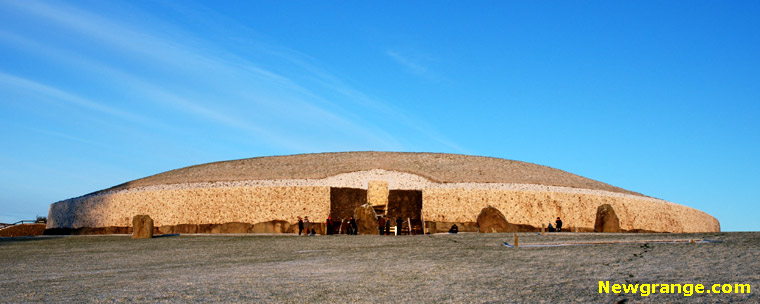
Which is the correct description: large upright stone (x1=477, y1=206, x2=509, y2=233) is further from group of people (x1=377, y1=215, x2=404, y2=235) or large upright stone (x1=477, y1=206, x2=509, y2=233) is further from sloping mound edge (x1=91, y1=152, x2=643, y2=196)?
sloping mound edge (x1=91, y1=152, x2=643, y2=196)

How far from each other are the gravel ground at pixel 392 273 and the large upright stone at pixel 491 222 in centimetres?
1139

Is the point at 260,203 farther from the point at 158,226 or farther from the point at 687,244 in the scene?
the point at 687,244

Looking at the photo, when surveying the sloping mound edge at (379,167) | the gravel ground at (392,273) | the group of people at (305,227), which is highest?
the sloping mound edge at (379,167)

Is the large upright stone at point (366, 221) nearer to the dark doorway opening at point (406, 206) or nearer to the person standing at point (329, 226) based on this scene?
the person standing at point (329, 226)

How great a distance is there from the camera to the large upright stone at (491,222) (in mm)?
31188

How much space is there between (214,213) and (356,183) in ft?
25.8

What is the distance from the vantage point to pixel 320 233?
108 feet

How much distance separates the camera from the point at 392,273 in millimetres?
13133

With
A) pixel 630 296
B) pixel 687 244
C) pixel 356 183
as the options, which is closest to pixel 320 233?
pixel 356 183

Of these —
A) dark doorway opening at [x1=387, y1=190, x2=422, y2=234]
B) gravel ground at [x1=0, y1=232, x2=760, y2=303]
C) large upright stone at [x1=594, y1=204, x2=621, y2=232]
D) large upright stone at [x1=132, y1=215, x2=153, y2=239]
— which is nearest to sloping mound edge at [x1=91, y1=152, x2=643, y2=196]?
dark doorway opening at [x1=387, y1=190, x2=422, y2=234]

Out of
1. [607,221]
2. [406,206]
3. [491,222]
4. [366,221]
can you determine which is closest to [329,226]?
[366,221]

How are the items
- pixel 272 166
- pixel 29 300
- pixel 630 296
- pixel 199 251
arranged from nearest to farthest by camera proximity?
1. pixel 630 296
2. pixel 29 300
3. pixel 199 251
4. pixel 272 166

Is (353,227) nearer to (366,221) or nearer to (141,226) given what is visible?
(366,221)

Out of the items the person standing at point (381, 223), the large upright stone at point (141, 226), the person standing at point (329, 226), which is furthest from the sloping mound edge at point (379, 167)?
the large upright stone at point (141, 226)
